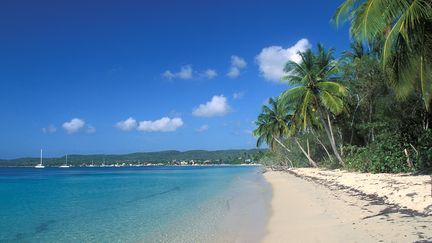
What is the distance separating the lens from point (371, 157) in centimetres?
2084

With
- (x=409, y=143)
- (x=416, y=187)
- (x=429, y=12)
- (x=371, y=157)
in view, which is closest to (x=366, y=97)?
(x=371, y=157)

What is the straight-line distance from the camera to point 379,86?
2412 cm

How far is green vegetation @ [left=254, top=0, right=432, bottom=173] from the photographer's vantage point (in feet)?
29.2

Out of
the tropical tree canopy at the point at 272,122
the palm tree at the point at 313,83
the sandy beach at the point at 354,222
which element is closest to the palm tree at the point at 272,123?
the tropical tree canopy at the point at 272,122

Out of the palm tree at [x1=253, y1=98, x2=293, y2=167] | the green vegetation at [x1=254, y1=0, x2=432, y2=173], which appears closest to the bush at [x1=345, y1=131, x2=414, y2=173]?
the green vegetation at [x1=254, y1=0, x2=432, y2=173]

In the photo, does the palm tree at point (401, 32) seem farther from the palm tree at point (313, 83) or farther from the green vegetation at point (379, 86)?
the palm tree at point (313, 83)

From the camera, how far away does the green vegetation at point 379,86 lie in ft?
29.2

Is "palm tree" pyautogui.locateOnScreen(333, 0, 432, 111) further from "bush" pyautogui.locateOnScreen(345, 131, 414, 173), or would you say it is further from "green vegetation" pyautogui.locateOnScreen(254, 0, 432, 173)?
"bush" pyautogui.locateOnScreen(345, 131, 414, 173)

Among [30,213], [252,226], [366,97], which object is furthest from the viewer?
[366,97]

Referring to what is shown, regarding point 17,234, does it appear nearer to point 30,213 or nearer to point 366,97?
point 30,213

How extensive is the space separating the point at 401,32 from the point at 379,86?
16360 millimetres

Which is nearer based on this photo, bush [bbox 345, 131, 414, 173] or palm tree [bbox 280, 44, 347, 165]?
bush [bbox 345, 131, 414, 173]

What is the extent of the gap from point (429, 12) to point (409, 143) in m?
10.1

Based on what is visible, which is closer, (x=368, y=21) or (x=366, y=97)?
(x=368, y=21)
